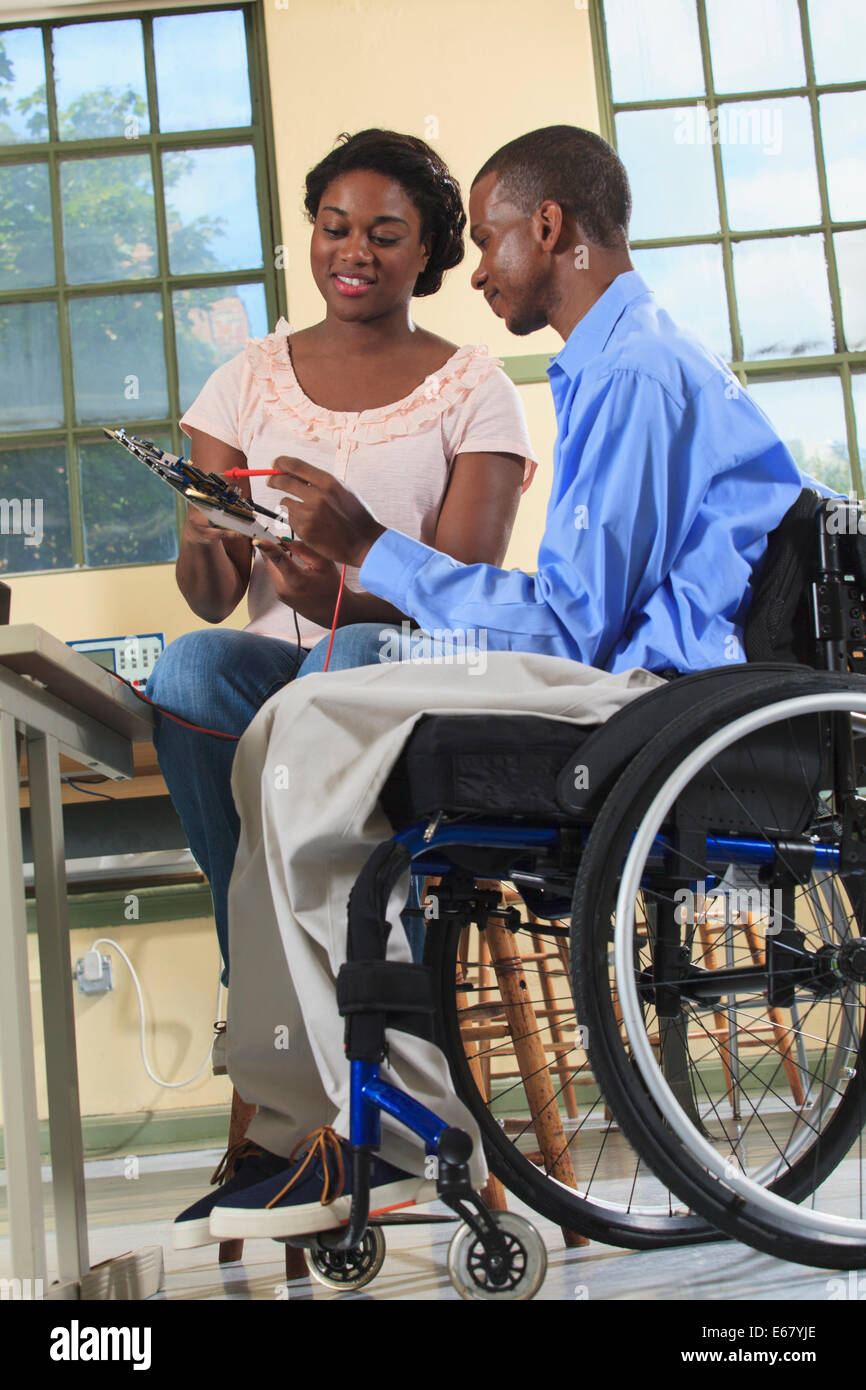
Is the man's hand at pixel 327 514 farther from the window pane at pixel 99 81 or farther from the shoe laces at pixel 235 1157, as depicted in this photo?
the window pane at pixel 99 81

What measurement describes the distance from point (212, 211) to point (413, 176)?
2126 mm

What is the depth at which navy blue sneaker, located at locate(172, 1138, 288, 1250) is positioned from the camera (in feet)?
3.55

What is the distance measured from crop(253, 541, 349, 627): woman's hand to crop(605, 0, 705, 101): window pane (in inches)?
115

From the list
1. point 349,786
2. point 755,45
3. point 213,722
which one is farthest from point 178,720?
point 755,45

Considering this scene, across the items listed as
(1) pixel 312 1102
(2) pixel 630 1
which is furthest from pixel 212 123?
(1) pixel 312 1102

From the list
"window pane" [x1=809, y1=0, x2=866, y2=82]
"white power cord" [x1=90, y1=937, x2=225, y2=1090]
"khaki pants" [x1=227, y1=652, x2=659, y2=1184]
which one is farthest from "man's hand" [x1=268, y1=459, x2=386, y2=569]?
"window pane" [x1=809, y1=0, x2=866, y2=82]

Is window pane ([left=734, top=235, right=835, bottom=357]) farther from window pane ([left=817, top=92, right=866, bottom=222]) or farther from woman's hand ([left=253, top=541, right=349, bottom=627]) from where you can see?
woman's hand ([left=253, top=541, right=349, bottom=627])

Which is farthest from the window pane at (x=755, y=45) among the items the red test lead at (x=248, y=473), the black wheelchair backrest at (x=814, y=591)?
the black wheelchair backrest at (x=814, y=591)

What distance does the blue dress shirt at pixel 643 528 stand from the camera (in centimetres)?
121

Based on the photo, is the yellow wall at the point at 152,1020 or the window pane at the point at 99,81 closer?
the yellow wall at the point at 152,1020

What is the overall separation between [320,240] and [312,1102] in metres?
1.24

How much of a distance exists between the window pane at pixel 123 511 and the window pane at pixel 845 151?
2.19 metres

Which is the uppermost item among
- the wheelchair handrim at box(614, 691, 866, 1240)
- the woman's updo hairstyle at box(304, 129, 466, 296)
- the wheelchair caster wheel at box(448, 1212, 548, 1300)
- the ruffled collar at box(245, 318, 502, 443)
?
the woman's updo hairstyle at box(304, 129, 466, 296)
